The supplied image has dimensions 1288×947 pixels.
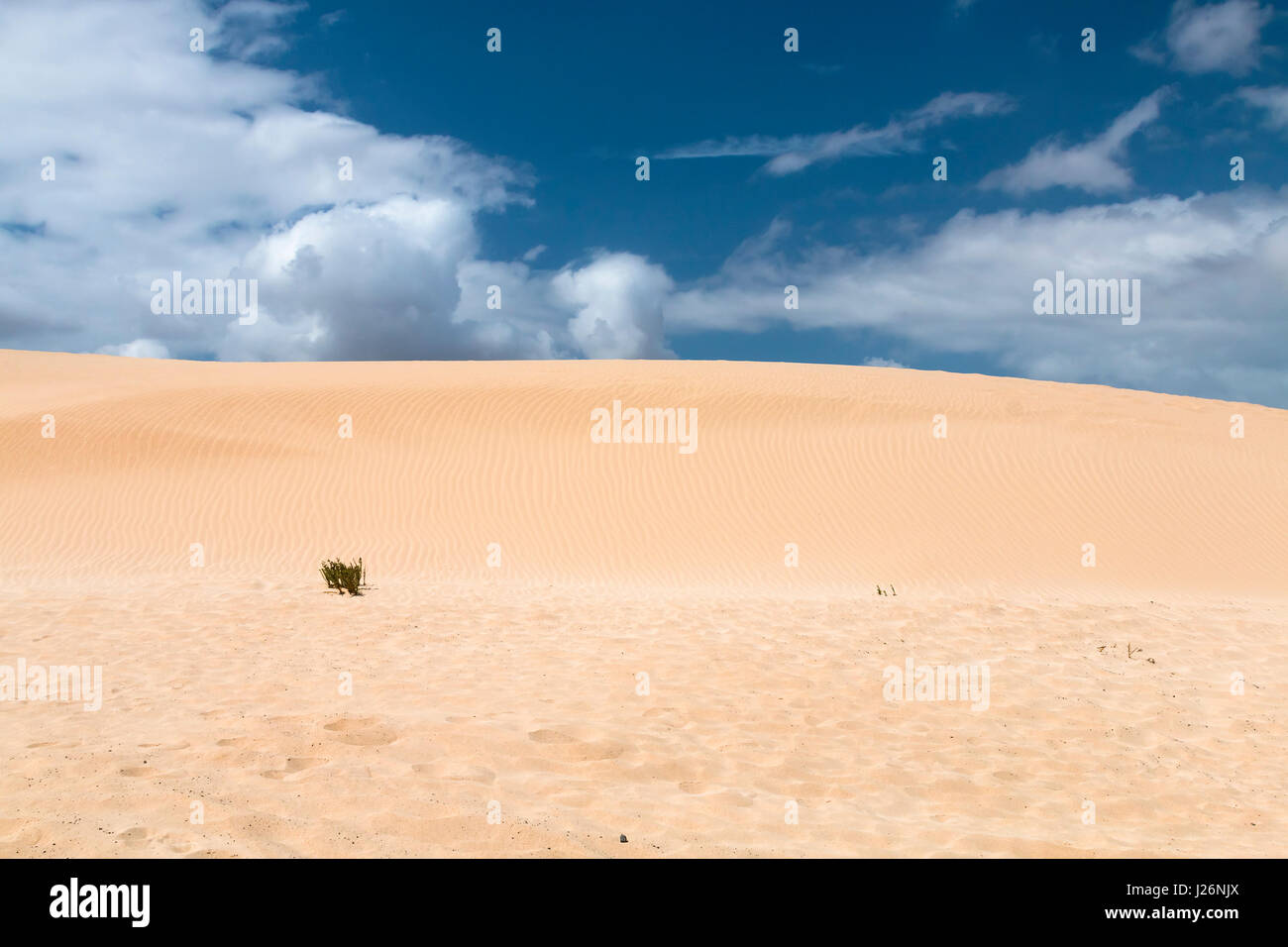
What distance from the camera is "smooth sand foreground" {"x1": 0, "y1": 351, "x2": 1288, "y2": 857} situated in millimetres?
4480

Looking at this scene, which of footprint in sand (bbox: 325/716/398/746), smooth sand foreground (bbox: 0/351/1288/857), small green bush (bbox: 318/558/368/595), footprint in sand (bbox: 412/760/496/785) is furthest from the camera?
small green bush (bbox: 318/558/368/595)

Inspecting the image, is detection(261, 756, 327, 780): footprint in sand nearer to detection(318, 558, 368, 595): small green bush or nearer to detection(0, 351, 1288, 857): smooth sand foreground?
detection(0, 351, 1288, 857): smooth sand foreground

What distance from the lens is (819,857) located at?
3.92 metres

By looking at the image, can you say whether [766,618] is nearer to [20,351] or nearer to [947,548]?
[947,548]

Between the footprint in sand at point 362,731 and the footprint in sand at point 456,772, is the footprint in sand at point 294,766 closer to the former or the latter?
the footprint in sand at point 362,731

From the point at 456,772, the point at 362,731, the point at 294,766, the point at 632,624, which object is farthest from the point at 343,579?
the point at 456,772

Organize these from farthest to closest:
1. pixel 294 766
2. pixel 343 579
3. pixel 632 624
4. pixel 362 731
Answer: pixel 343 579
pixel 632 624
pixel 362 731
pixel 294 766

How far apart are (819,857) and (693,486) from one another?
16.3m

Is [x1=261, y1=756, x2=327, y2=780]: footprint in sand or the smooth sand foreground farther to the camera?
[x1=261, y1=756, x2=327, y2=780]: footprint in sand

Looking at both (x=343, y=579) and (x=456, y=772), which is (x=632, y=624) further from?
(x=456, y=772)

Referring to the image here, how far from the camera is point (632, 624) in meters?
9.82

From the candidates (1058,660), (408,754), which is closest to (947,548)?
(1058,660)

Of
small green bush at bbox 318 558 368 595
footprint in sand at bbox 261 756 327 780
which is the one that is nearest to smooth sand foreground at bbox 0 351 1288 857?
footprint in sand at bbox 261 756 327 780

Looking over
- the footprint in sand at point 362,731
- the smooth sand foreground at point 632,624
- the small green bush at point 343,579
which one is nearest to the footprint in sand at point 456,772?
the smooth sand foreground at point 632,624
